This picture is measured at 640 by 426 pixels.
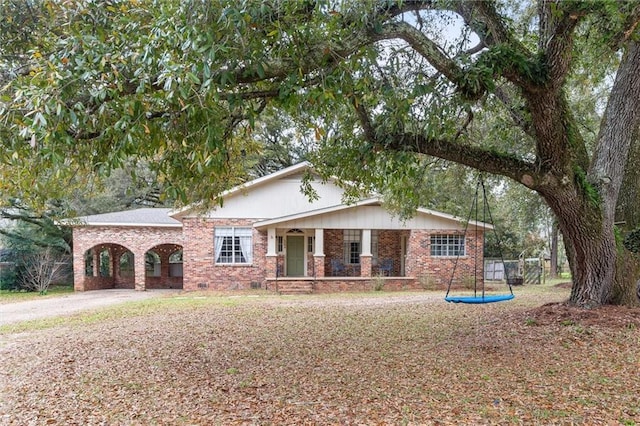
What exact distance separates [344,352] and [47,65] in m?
4.97

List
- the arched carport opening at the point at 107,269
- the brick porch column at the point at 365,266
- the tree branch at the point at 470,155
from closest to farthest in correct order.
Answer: the tree branch at the point at 470,155 < the brick porch column at the point at 365,266 < the arched carport opening at the point at 107,269

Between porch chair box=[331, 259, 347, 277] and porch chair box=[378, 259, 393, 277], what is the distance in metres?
1.52

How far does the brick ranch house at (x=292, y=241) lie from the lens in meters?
16.0

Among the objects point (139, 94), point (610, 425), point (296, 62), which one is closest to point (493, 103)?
point (296, 62)

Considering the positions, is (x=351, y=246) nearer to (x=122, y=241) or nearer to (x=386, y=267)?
(x=386, y=267)

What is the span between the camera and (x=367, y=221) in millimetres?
16281

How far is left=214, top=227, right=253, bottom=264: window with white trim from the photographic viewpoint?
16766mm

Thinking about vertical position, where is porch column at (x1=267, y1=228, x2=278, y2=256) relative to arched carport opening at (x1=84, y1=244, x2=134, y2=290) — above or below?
above

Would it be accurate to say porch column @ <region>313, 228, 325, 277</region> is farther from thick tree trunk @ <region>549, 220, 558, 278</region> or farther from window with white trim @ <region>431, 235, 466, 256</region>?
thick tree trunk @ <region>549, 220, 558, 278</region>

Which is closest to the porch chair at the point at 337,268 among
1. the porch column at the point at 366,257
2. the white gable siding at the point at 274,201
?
the porch column at the point at 366,257

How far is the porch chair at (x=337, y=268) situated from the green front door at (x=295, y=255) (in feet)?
4.31

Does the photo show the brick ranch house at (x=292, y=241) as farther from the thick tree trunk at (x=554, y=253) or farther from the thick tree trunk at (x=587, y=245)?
the thick tree trunk at (x=587, y=245)

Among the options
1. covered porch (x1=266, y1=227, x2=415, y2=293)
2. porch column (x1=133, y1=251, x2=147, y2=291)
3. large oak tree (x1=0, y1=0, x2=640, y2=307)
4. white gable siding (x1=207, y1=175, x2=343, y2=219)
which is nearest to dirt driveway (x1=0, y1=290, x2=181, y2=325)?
porch column (x1=133, y1=251, x2=147, y2=291)

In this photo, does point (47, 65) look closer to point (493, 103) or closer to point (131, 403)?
point (131, 403)
